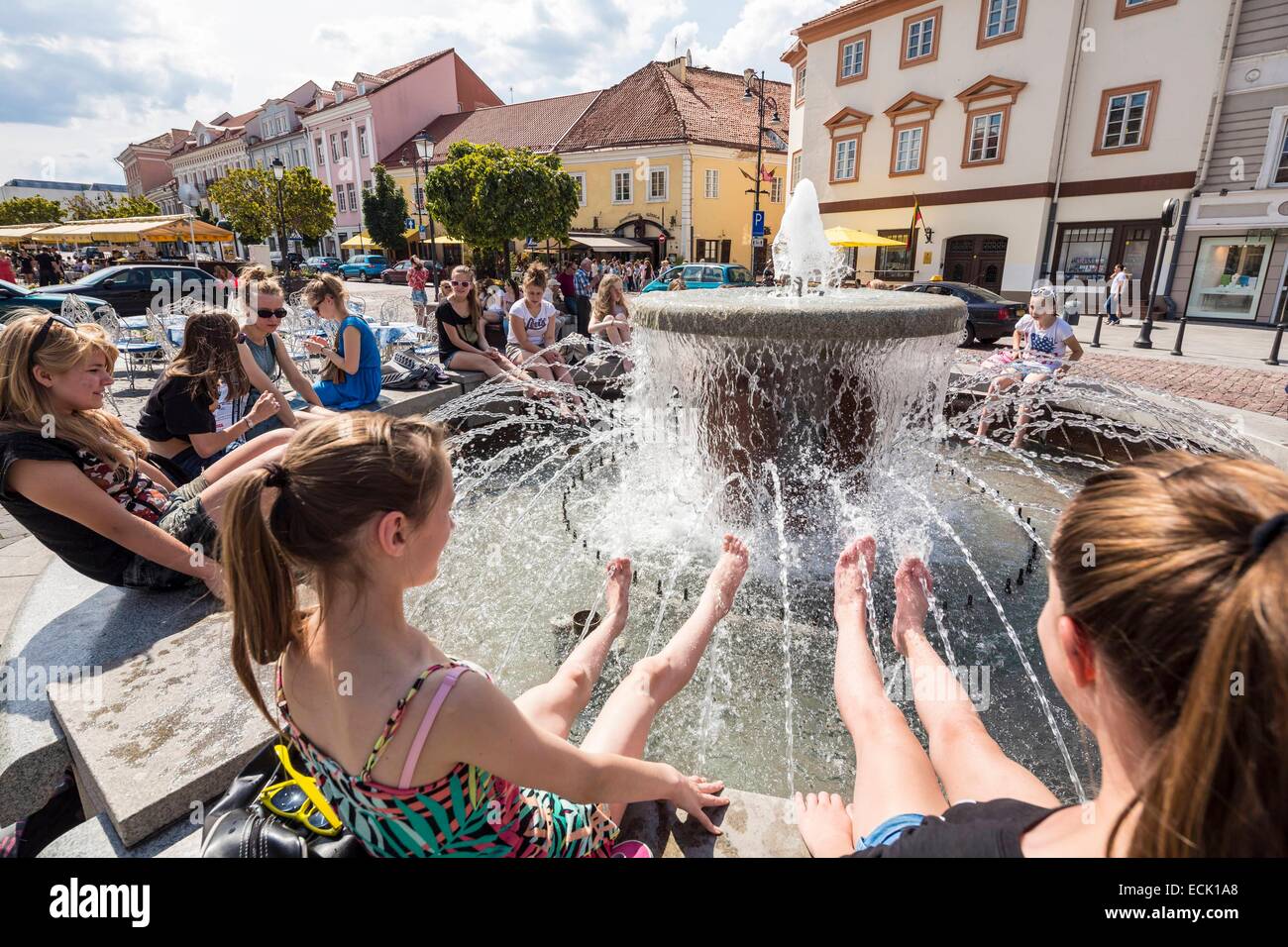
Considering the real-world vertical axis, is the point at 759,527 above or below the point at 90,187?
below

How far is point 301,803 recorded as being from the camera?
1.58 meters

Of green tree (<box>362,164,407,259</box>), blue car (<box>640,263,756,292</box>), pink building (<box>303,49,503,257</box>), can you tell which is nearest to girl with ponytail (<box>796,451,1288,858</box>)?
blue car (<box>640,263,756,292</box>)

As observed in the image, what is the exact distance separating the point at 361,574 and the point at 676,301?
3.04m

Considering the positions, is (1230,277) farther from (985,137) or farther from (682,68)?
(682,68)

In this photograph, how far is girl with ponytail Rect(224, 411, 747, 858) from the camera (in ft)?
4.50

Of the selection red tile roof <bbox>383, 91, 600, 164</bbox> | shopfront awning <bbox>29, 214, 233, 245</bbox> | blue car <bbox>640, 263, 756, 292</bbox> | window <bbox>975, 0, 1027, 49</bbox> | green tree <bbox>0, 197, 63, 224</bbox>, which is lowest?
blue car <bbox>640, 263, 756, 292</bbox>

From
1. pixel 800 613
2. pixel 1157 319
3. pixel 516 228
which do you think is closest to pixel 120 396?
pixel 800 613

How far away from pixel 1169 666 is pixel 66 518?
3.62m

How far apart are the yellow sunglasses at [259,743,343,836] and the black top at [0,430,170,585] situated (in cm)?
188

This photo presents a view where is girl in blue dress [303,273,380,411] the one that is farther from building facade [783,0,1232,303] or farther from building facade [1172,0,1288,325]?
building facade [1172,0,1288,325]

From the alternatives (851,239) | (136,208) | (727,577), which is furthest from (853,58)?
(136,208)

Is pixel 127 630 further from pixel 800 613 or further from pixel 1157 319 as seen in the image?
pixel 1157 319

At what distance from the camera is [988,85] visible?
2147 centimetres

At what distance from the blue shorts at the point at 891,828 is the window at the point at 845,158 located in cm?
2892
